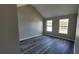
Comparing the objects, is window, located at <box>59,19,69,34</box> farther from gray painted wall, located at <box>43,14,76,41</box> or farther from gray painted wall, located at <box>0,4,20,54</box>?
gray painted wall, located at <box>0,4,20,54</box>

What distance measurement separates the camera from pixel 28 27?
0.90m

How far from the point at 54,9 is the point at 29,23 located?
36 cm

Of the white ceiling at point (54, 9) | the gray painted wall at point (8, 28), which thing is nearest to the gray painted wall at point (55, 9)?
the white ceiling at point (54, 9)

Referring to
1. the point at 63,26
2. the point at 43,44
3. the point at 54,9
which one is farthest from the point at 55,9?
the point at 43,44

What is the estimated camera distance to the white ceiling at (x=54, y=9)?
0.68m

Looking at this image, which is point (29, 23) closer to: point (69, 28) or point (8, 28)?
point (8, 28)

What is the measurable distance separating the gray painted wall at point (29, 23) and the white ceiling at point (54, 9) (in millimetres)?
83

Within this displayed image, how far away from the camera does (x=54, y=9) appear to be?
0.78 meters

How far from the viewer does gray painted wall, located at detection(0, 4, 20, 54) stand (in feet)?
2.21

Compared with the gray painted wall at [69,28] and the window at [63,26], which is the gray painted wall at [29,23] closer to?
the gray painted wall at [69,28]

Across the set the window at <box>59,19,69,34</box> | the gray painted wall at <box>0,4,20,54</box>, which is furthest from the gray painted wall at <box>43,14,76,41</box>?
the gray painted wall at <box>0,4,20,54</box>

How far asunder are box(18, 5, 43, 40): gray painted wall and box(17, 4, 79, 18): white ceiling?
3.2 inches
